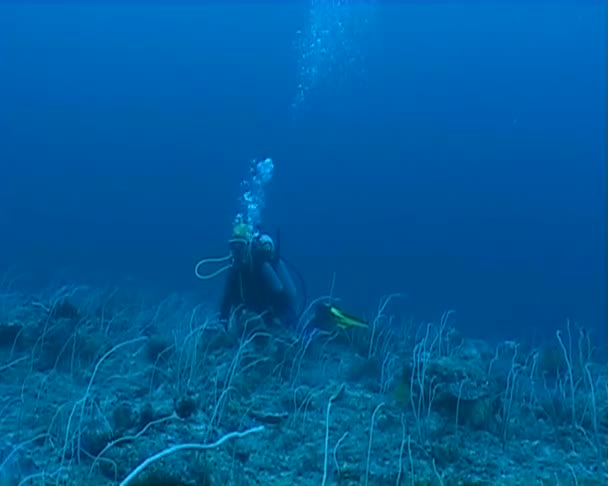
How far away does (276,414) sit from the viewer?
4617mm

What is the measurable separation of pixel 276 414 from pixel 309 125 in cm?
10078

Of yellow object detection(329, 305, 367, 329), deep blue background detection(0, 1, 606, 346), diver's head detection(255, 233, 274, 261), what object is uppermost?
deep blue background detection(0, 1, 606, 346)

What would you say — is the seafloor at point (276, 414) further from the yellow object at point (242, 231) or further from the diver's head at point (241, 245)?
the yellow object at point (242, 231)

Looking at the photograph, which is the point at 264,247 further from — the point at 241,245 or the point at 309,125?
the point at 309,125

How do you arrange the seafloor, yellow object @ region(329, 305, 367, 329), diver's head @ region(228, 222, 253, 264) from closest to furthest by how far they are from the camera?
1. the seafloor
2. yellow object @ region(329, 305, 367, 329)
3. diver's head @ region(228, 222, 253, 264)

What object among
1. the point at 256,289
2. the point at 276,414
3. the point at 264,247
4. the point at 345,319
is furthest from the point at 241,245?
the point at 276,414

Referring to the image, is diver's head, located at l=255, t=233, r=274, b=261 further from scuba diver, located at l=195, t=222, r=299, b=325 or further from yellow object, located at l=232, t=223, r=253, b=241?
yellow object, located at l=232, t=223, r=253, b=241

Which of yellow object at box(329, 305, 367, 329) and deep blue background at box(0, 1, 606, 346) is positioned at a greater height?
deep blue background at box(0, 1, 606, 346)

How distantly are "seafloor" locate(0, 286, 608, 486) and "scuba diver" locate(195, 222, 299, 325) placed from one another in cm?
88

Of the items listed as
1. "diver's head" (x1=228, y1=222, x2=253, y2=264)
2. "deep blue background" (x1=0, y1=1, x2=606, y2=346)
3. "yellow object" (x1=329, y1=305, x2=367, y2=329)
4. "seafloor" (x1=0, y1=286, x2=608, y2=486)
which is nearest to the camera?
"seafloor" (x1=0, y1=286, x2=608, y2=486)

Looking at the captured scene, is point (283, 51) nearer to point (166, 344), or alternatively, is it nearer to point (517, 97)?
point (517, 97)

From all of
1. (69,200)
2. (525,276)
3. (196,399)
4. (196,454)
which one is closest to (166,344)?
(196,399)

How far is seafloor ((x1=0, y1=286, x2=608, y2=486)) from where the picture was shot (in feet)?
12.3

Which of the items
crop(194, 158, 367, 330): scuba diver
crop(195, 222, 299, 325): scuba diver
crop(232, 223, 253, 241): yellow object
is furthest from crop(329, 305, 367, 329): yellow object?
crop(232, 223, 253, 241): yellow object
